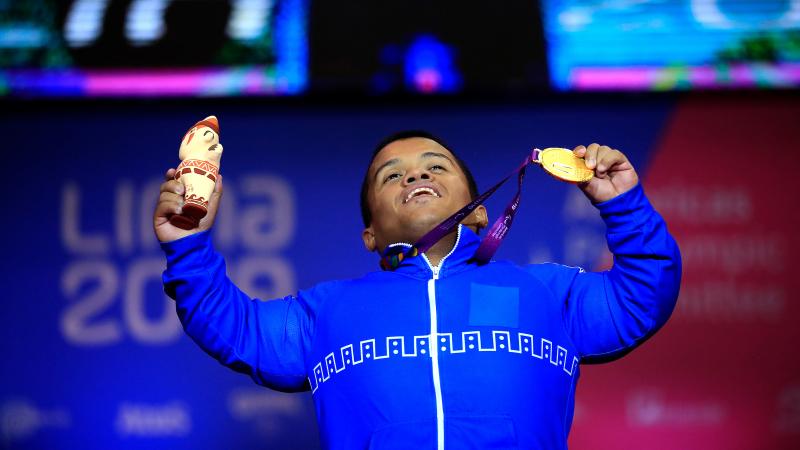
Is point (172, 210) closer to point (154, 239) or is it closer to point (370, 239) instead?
point (370, 239)

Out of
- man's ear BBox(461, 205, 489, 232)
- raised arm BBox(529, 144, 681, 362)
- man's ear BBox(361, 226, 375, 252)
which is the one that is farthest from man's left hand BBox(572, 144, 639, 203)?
man's ear BBox(361, 226, 375, 252)

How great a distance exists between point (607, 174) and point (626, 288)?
0.21 metres

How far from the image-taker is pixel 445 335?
5.92ft

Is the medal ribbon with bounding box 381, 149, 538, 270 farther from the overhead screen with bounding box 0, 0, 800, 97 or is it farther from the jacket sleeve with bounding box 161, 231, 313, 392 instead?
the overhead screen with bounding box 0, 0, 800, 97

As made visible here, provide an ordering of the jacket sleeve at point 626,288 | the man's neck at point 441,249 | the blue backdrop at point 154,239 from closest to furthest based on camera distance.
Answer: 1. the jacket sleeve at point 626,288
2. the man's neck at point 441,249
3. the blue backdrop at point 154,239

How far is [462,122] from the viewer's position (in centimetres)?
323

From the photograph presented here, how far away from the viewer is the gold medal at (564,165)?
183 cm

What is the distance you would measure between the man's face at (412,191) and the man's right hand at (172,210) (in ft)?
1.28

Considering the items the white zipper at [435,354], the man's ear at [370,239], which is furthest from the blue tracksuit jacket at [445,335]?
the man's ear at [370,239]

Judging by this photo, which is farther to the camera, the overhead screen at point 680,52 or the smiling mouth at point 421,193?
the overhead screen at point 680,52

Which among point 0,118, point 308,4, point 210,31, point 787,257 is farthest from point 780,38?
point 0,118

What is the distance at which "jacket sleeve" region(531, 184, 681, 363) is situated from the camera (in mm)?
1811

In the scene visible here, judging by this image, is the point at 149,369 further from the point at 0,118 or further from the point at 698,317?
the point at 698,317

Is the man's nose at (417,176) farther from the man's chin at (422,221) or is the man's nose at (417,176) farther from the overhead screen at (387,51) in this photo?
the overhead screen at (387,51)
